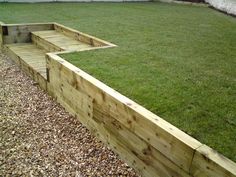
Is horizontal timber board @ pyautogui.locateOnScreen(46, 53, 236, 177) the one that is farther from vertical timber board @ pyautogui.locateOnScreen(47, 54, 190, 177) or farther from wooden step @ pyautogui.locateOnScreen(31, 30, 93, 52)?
wooden step @ pyautogui.locateOnScreen(31, 30, 93, 52)

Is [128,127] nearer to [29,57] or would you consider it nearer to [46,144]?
[46,144]

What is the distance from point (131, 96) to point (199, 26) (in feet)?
12.1

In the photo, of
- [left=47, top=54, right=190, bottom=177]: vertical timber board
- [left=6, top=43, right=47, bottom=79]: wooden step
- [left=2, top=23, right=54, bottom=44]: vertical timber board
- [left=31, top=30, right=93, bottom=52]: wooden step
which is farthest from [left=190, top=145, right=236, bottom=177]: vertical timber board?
[left=2, top=23, right=54, bottom=44]: vertical timber board

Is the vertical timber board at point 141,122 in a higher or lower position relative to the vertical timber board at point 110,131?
higher

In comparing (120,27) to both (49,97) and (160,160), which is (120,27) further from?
(160,160)

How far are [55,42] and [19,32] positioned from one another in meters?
1.02

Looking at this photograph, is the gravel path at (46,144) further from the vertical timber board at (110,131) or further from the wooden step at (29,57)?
the wooden step at (29,57)

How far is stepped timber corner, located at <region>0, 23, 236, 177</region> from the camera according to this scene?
1.49 meters

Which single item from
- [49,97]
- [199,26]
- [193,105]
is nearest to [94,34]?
[49,97]

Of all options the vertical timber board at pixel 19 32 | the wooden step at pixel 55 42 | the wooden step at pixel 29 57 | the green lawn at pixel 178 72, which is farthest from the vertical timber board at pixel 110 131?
the vertical timber board at pixel 19 32

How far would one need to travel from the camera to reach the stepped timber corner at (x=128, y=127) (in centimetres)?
149

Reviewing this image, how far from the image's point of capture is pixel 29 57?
4.07 metres

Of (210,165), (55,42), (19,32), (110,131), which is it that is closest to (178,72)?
(110,131)

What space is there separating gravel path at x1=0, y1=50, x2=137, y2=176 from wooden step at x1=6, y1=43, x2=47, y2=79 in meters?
0.49
